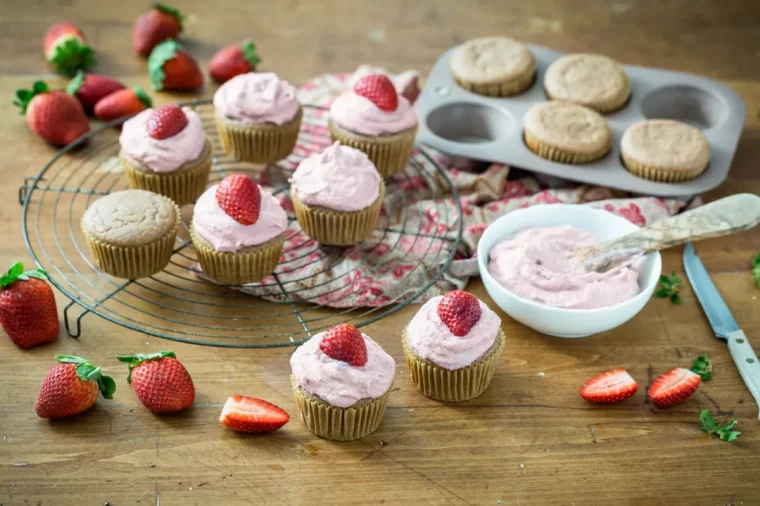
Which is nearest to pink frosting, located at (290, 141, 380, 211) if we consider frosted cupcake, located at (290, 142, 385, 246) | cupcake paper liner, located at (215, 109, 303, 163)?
frosted cupcake, located at (290, 142, 385, 246)

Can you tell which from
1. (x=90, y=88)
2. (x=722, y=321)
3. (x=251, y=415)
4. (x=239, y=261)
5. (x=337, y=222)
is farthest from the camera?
(x=90, y=88)

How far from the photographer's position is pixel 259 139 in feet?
13.6

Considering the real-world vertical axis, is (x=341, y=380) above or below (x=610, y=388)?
above

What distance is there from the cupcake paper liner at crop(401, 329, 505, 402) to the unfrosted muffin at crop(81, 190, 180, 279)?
1046 mm

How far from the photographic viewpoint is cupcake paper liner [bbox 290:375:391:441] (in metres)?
3.04

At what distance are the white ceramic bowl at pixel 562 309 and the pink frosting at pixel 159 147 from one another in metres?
1.29

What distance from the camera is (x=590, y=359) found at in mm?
3566

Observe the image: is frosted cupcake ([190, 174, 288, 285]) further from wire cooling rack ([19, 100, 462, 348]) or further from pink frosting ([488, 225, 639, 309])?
pink frosting ([488, 225, 639, 309])

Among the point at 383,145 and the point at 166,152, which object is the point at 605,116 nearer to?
the point at 383,145

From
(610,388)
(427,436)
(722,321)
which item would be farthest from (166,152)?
(722,321)

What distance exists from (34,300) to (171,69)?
73.0 inches

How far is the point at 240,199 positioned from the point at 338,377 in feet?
2.83

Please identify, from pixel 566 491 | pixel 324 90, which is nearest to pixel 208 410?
pixel 566 491

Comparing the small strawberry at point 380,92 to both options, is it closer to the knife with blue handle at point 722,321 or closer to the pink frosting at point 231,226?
the pink frosting at point 231,226
